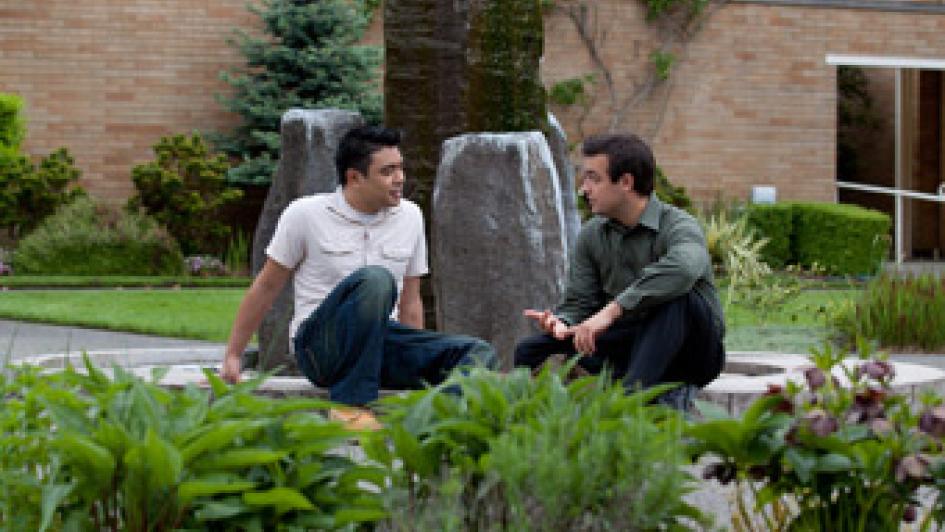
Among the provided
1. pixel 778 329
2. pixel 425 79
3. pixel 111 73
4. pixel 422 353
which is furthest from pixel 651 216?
pixel 111 73

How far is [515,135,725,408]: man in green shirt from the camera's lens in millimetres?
4246

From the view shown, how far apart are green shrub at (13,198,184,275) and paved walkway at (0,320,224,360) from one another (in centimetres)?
452

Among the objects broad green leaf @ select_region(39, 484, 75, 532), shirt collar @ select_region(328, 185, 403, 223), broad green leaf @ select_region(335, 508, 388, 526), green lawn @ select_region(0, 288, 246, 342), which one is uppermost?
shirt collar @ select_region(328, 185, 403, 223)

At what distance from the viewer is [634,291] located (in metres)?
4.24

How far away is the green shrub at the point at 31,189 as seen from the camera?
1481cm

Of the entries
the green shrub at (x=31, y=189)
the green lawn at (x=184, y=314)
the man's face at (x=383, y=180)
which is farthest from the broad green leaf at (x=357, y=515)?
the green shrub at (x=31, y=189)

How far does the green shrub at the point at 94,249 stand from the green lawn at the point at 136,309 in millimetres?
1850

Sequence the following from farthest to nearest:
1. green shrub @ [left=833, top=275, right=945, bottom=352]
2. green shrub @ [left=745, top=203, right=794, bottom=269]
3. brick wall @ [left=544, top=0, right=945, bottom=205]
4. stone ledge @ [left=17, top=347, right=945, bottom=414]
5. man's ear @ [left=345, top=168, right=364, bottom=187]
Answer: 1. brick wall @ [left=544, top=0, right=945, bottom=205]
2. green shrub @ [left=745, top=203, right=794, bottom=269]
3. green shrub @ [left=833, top=275, right=945, bottom=352]
4. stone ledge @ [left=17, top=347, right=945, bottom=414]
5. man's ear @ [left=345, top=168, right=364, bottom=187]

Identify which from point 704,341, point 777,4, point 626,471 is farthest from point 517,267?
point 777,4

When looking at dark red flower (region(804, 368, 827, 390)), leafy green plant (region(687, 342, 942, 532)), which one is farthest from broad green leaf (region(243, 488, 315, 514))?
dark red flower (region(804, 368, 827, 390))

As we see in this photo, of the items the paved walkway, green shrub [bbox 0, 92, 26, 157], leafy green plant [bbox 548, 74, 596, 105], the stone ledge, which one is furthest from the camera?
leafy green plant [bbox 548, 74, 596, 105]

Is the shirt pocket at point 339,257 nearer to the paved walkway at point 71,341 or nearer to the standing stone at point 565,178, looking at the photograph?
the standing stone at point 565,178

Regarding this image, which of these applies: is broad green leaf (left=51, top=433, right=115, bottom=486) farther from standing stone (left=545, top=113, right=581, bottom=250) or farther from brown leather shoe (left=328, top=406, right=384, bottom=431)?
standing stone (left=545, top=113, right=581, bottom=250)

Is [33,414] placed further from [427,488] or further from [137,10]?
[137,10]
